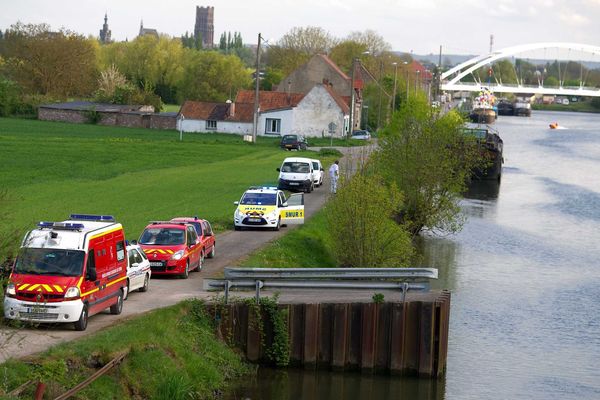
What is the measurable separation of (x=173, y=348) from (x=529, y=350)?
511 inches

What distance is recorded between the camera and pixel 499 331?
36.3 m

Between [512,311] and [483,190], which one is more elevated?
[512,311]

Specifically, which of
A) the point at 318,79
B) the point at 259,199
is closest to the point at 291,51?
the point at 318,79

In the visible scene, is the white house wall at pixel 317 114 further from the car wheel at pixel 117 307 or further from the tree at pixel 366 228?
the car wheel at pixel 117 307

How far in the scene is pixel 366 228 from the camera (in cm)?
3938

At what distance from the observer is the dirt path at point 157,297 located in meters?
22.5

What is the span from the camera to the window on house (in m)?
120

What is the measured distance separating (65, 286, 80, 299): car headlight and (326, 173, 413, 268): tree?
1635 centimetres

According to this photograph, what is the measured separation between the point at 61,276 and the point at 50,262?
47 cm

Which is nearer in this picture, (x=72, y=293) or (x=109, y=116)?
(x=72, y=293)

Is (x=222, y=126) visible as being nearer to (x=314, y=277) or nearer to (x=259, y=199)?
(x=259, y=199)

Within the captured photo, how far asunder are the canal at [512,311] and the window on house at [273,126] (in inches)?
1520

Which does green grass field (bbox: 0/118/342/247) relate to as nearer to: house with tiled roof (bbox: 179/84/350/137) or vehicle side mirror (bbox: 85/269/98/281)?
house with tiled roof (bbox: 179/84/350/137)

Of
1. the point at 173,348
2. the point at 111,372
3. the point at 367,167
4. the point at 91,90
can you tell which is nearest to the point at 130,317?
the point at 173,348
